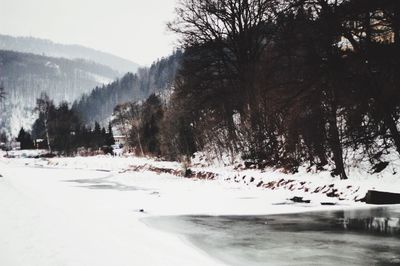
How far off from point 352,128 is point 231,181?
35.5 ft

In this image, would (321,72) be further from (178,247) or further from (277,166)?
(178,247)

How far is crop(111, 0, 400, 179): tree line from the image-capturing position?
18.2 m

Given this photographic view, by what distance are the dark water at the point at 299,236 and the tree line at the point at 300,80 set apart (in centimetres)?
483

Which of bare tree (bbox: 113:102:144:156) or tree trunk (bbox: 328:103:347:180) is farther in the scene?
bare tree (bbox: 113:102:144:156)

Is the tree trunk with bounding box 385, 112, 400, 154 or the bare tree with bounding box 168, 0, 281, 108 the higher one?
the bare tree with bounding box 168, 0, 281, 108

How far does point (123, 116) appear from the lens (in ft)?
374

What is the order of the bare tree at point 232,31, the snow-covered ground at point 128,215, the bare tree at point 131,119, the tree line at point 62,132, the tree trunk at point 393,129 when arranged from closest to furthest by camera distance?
1. the snow-covered ground at point 128,215
2. the tree trunk at point 393,129
3. the bare tree at point 232,31
4. the bare tree at point 131,119
5. the tree line at point 62,132

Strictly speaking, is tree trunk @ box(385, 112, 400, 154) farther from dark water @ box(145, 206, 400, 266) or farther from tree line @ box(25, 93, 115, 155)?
tree line @ box(25, 93, 115, 155)

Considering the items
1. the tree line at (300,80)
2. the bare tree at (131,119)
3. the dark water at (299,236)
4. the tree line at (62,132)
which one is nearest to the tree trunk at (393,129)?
the tree line at (300,80)

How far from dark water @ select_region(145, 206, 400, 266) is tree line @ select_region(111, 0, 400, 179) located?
483cm

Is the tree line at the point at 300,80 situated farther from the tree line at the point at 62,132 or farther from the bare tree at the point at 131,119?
the tree line at the point at 62,132

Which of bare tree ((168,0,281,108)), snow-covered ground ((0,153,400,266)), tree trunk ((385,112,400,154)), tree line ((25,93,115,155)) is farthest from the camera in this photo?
tree line ((25,93,115,155))

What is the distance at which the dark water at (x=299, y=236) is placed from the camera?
A: 938 centimetres

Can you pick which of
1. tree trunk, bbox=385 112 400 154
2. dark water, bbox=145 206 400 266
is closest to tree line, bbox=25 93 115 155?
tree trunk, bbox=385 112 400 154
